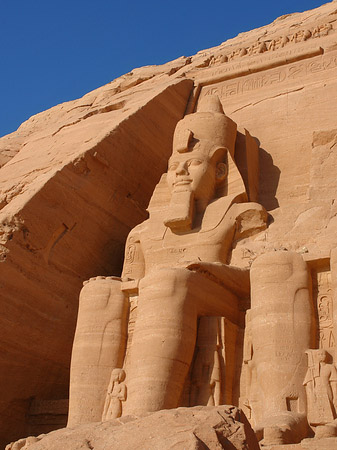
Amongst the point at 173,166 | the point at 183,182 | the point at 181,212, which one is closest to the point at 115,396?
the point at 181,212

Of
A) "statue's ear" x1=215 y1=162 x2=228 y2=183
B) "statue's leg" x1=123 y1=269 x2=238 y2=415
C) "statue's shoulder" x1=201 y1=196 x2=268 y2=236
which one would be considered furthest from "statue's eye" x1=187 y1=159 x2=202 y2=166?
"statue's leg" x1=123 y1=269 x2=238 y2=415

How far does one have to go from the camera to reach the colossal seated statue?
4.99 meters

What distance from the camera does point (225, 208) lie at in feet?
21.8

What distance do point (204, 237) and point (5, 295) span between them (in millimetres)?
1906

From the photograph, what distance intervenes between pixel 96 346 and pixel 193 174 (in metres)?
2.04

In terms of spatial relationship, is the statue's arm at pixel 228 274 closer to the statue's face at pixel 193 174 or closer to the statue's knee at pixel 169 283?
the statue's knee at pixel 169 283

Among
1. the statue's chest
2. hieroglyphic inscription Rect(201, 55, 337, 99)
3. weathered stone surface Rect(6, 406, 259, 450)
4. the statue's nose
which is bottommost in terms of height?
weathered stone surface Rect(6, 406, 259, 450)

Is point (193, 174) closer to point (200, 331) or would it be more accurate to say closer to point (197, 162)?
point (197, 162)

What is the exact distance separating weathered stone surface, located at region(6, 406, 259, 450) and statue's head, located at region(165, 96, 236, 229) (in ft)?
11.1

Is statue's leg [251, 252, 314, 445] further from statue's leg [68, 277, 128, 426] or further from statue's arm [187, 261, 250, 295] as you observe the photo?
statue's leg [68, 277, 128, 426]

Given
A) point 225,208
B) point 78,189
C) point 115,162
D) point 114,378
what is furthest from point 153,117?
point 114,378

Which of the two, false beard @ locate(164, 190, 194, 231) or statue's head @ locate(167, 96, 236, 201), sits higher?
statue's head @ locate(167, 96, 236, 201)

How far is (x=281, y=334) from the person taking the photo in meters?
5.07

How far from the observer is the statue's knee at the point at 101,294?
5.94 m
